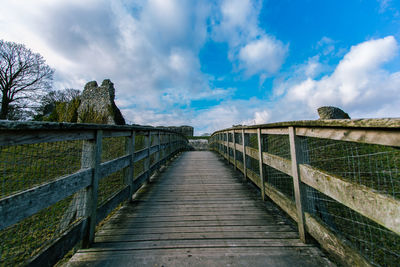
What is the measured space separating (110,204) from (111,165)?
→ 49 cm

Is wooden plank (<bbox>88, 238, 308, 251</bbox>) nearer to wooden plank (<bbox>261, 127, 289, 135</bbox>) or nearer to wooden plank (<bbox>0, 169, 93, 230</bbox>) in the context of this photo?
wooden plank (<bbox>0, 169, 93, 230</bbox>)

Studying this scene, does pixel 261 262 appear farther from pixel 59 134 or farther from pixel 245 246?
pixel 59 134

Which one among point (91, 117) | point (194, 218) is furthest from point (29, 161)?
point (91, 117)

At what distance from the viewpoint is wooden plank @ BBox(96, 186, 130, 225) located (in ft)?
6.69

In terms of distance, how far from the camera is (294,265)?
5.04 ft

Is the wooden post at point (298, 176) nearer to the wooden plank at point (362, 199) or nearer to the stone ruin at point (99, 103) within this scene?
the wooden plank at point (362, 199)

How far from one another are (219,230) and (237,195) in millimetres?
1237

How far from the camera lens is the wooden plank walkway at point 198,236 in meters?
1.61

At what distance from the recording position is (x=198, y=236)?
6.49ft

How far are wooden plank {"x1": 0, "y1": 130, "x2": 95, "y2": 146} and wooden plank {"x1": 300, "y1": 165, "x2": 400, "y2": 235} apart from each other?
2.21 m

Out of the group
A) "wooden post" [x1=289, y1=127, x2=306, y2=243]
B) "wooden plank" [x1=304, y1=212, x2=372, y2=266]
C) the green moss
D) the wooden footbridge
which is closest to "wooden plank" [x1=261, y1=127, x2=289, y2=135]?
the wooden footbridge

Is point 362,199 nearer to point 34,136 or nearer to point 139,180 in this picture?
point 34,136

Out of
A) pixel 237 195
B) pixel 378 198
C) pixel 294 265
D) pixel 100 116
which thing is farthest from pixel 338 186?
pixel 100 116

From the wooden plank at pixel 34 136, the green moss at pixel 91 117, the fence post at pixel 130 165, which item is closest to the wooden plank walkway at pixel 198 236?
the fence post at pixel 130 165
